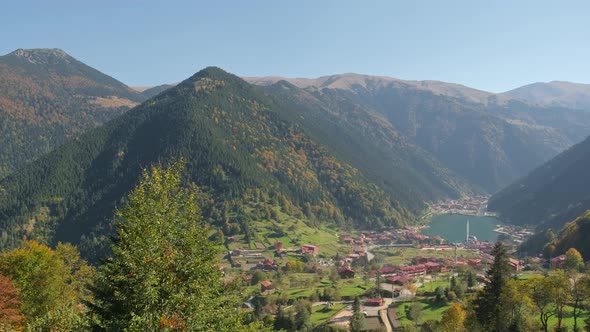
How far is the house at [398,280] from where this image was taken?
299 feet

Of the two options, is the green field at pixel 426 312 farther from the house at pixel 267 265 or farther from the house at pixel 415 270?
the house at pixel 267 265

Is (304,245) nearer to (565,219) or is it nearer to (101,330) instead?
(565,219)

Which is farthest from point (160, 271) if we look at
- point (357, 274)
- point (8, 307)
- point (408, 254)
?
point (408, 254)

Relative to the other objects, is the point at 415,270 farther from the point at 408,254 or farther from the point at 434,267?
the point at 408,254

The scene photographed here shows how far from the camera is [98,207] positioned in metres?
173

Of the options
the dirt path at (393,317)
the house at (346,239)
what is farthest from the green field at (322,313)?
the house at (346,239)

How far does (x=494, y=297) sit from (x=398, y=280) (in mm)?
52305

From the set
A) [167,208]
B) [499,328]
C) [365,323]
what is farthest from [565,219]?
[167,208]

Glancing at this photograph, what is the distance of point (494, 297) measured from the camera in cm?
4119

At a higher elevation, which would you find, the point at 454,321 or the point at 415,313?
the point at 454,321

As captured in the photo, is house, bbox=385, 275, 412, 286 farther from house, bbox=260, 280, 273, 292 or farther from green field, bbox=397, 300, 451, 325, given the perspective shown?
house, bbox=260, 280, 273, 292

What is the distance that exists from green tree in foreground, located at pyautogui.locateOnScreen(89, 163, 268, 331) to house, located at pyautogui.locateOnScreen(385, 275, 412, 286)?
80.5 metres

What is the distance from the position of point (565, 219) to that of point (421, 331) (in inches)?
5761

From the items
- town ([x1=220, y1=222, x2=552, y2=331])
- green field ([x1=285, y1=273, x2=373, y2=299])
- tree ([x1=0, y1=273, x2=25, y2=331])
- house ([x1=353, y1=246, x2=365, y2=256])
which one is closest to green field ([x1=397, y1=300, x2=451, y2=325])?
town ([x1=220, y1=222, x2=552, y2=331])
